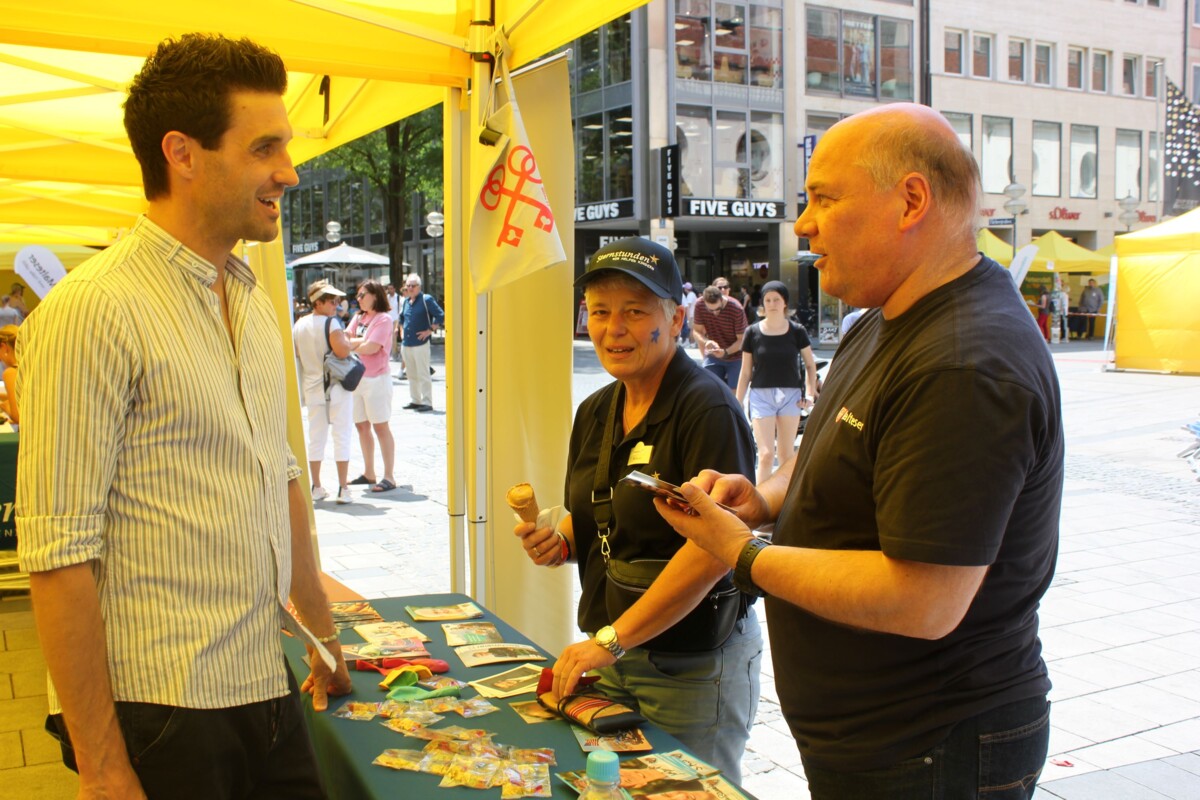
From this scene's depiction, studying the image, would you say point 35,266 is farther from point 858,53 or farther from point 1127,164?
point 1127,164

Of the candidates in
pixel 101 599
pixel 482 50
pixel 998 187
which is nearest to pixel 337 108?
pixel 482 50

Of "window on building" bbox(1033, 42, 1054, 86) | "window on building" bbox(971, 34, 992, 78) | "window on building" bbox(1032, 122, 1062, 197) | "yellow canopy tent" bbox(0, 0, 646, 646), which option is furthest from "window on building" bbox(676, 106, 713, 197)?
"yellow canopy tent" bbox(0, 0, 646, 646)

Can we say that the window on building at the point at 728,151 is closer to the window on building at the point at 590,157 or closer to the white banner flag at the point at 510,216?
the window on building at the point at 590,157

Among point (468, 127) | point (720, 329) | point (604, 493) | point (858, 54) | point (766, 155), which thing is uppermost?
point (858, 54)

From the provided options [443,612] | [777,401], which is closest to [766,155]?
[777,401]

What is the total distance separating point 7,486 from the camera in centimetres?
573

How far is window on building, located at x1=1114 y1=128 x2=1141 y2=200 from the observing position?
125 feet

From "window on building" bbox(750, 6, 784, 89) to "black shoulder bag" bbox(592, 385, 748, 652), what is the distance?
30650mm

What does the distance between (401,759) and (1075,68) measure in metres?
42.0

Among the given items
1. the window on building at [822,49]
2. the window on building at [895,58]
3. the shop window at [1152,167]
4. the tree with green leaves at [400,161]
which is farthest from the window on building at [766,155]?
the shop window at [1152,167]

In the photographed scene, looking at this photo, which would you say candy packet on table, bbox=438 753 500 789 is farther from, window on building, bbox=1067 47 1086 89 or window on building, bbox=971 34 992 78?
window on building, bbox=1067 47 1086 89

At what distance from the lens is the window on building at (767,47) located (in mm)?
30656

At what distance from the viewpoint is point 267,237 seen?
169 cm

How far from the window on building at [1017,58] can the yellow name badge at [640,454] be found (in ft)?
124
